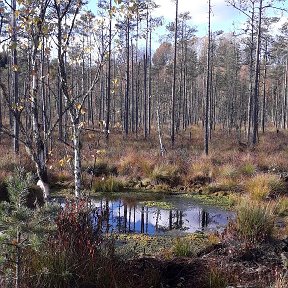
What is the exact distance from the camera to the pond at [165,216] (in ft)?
30.3

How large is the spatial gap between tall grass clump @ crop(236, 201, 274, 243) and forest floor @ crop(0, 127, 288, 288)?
13cm

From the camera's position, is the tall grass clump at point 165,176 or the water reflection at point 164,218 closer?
the water reflection at point 164,218

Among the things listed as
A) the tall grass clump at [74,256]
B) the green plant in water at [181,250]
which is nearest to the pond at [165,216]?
the green plant in water at [181,250]

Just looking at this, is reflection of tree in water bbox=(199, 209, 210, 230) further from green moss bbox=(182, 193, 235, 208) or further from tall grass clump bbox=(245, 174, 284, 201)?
tall grass clump bbox=(245, 174, 284, 201)

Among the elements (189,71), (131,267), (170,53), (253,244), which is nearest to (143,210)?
(253,244)

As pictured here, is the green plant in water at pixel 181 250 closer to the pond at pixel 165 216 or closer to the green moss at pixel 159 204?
the pond at pixel 165 216

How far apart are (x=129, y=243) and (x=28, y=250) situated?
3.69 meters

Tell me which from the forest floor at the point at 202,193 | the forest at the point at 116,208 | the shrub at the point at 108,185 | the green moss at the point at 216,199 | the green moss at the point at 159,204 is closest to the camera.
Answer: the forest at the point at 116,208

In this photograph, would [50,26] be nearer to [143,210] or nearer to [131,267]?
[131,267]

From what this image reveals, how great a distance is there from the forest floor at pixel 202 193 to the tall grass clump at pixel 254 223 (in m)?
0.13

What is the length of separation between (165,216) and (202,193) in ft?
10.1

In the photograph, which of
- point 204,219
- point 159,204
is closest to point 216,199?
point 159,204

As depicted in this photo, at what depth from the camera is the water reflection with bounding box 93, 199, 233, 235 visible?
9.27 meters

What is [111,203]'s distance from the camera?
38.6 feet
